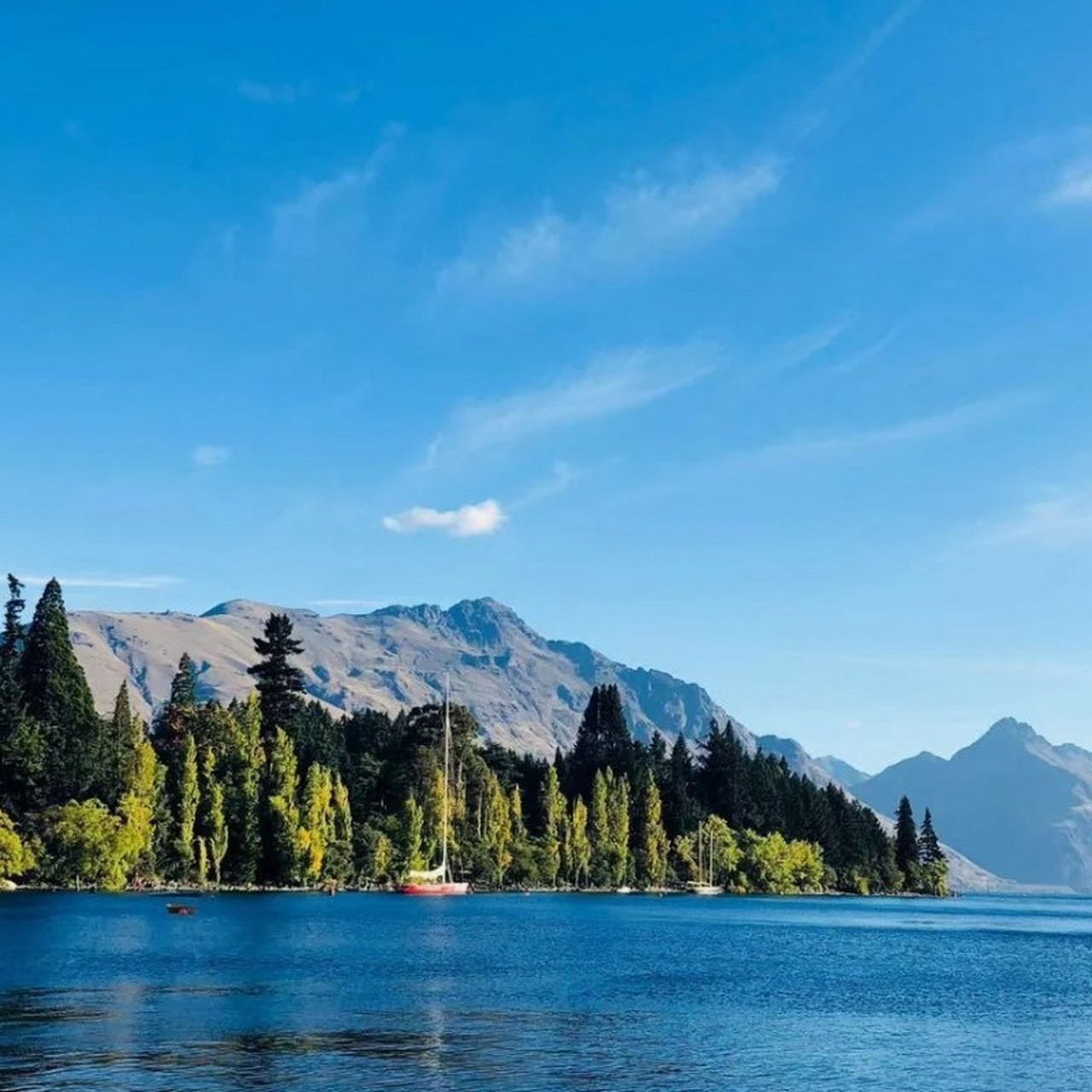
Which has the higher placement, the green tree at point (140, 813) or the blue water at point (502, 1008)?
the green tree at point (140, 813)

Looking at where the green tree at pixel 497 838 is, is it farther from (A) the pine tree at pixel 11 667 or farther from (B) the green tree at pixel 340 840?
(A) the pine tree at pixel 11 667

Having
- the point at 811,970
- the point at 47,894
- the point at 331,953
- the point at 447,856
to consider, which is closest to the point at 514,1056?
the point at 331,953

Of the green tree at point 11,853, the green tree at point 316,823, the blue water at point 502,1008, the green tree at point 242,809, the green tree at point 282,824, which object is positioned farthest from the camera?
the green tree at point 316,823

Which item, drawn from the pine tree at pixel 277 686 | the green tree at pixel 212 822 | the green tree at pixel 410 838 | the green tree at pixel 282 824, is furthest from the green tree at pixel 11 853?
the green tree at pixel 410 838

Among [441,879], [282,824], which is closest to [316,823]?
[282,824]

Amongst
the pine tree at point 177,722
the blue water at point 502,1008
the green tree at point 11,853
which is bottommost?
the blue water at point 502,1008

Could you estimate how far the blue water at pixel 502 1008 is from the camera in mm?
44562

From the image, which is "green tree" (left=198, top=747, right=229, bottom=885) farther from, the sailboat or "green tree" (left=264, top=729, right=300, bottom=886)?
the sailboat

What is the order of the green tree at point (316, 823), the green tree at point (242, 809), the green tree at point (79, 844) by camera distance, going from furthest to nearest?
the green tree at point (316, 823) → the green tree at point (242, 809) → the green tree at point (79, 844)

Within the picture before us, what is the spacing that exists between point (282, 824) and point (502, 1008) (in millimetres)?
104817

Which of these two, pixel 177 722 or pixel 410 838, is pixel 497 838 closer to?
pixel 410 838

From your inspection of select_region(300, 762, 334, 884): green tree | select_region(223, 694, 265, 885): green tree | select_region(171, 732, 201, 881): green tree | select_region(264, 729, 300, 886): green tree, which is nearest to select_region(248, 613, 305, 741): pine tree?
select_region(300, 762, 334, 884): green tree

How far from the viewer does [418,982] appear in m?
69.9

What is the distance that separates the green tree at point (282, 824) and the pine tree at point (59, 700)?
73.1 feet
